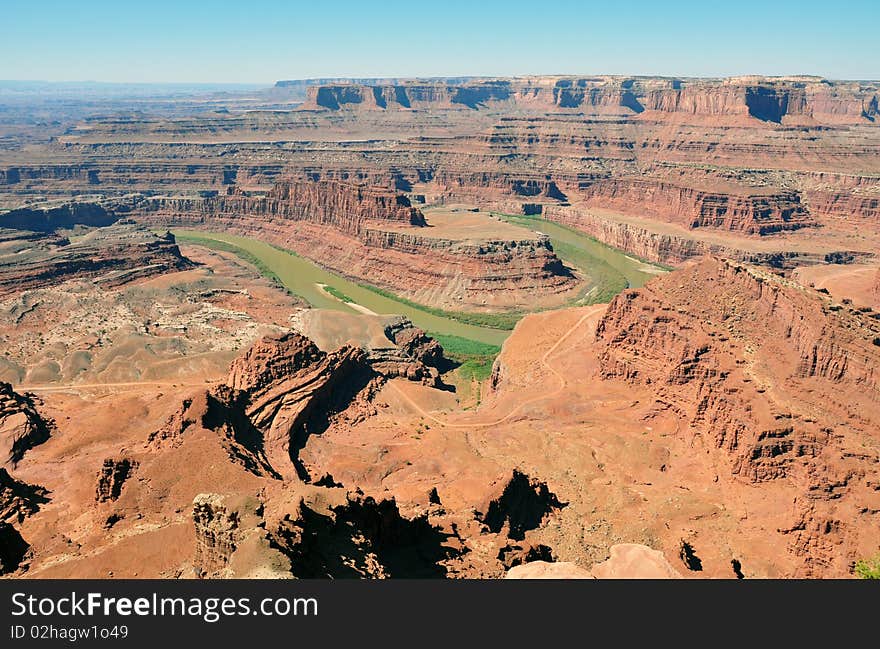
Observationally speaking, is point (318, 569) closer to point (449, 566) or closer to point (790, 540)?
point (449, 566)

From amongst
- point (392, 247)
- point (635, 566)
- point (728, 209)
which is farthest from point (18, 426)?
point (728, 209)

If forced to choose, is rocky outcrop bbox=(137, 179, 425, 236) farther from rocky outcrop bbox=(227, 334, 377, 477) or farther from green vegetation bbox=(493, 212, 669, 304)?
rocky outcrop bbox=(227, 334, 377, 477)

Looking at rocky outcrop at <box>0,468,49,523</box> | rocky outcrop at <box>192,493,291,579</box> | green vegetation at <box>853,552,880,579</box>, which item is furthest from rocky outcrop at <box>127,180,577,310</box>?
rocky outcrop at <box>192,493,291,579</box>

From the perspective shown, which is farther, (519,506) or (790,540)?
(519,506)

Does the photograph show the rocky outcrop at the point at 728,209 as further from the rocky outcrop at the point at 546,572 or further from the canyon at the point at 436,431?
the rocky outcrop at the point at 546,572

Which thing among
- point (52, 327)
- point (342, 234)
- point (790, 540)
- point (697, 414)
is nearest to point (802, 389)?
point (697, 414)

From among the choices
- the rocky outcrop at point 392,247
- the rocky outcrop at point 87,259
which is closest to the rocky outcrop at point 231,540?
the rocky outcrop at point 392,247
